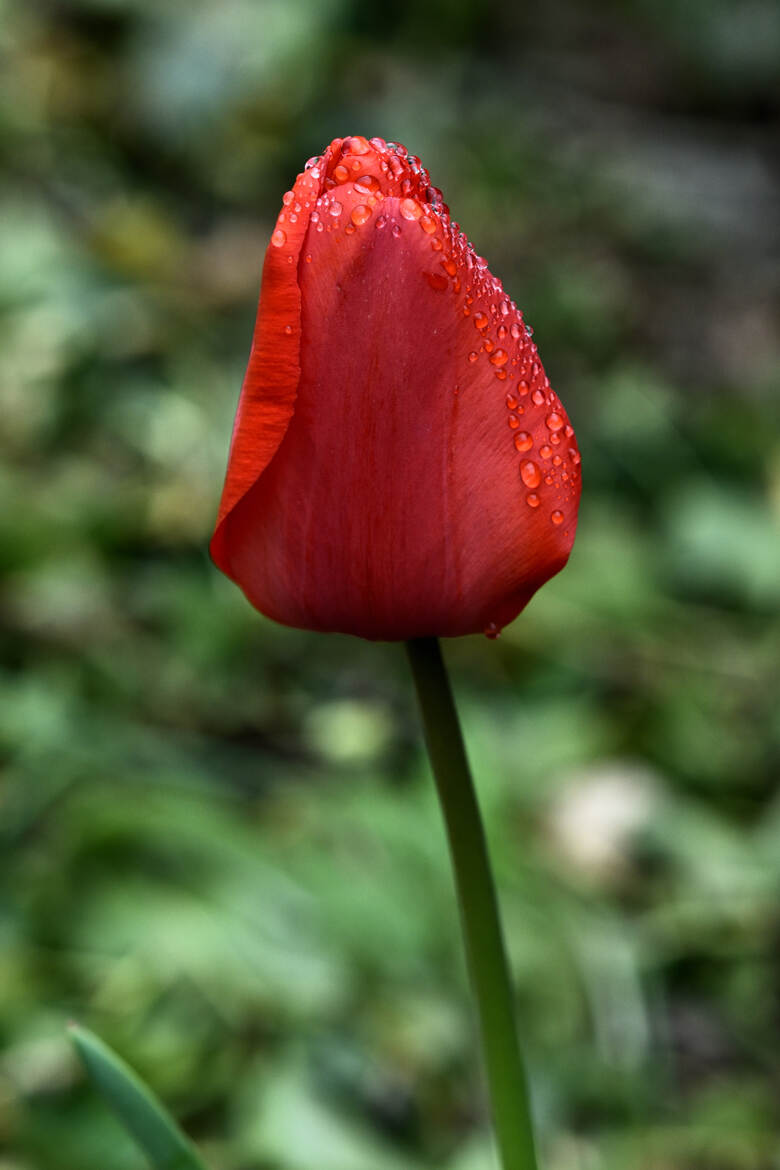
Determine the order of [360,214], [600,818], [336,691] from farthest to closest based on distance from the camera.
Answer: [336,691], [600,818], [360,214]

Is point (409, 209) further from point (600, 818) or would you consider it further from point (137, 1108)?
point (600, 818)

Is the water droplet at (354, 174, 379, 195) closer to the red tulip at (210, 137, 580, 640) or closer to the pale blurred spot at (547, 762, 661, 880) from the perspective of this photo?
the red tulip at (210, 137, 580, 640)

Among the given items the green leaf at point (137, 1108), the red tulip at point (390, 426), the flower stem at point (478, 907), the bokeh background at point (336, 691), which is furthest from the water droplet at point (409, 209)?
the bokeh background at point (336, 691)

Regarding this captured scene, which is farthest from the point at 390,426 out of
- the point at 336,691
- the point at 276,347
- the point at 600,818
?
the point at 336,691

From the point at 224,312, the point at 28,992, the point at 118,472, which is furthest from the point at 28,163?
the point at 28,992

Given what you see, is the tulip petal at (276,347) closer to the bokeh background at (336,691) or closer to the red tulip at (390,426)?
the red tulip at (390,426)
